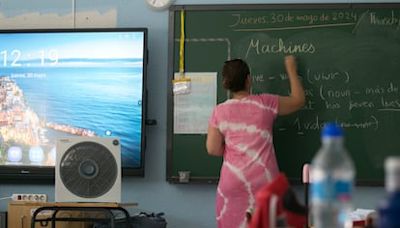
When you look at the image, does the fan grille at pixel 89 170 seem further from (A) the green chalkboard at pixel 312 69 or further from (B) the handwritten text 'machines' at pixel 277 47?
(B) the handwritten text 'machines' at pixel 277 47

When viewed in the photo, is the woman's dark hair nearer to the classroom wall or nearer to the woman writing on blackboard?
the woman writing on blackboard

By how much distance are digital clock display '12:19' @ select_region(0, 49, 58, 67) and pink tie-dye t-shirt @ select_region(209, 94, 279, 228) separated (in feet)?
4.17

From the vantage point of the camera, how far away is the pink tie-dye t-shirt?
3207 mm

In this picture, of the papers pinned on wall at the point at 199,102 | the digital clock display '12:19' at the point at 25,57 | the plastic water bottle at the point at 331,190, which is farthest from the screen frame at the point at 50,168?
the plastic water bottle at the point at 331,190

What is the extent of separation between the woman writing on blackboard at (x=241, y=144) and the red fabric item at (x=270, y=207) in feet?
6.06

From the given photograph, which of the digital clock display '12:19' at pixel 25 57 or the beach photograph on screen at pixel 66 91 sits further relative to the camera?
the digital clock display '12:19' at pixel 25 57

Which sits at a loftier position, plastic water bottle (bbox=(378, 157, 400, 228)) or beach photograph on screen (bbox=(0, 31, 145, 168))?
beach photograph on screen (bbox=(0, 31, 145, 168))

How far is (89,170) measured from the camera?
10.5 ft

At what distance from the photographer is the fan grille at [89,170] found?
10.5 ft

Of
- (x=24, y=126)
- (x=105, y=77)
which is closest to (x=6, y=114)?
(x=24, y=126)

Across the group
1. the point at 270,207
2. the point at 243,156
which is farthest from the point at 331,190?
the point at 243,156

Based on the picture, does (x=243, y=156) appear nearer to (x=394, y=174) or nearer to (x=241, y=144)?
(x=241, y=144)

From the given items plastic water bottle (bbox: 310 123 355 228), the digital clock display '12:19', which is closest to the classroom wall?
the digital clock display '12:19'

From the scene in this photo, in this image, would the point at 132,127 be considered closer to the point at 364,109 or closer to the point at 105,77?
the point at 105,77
